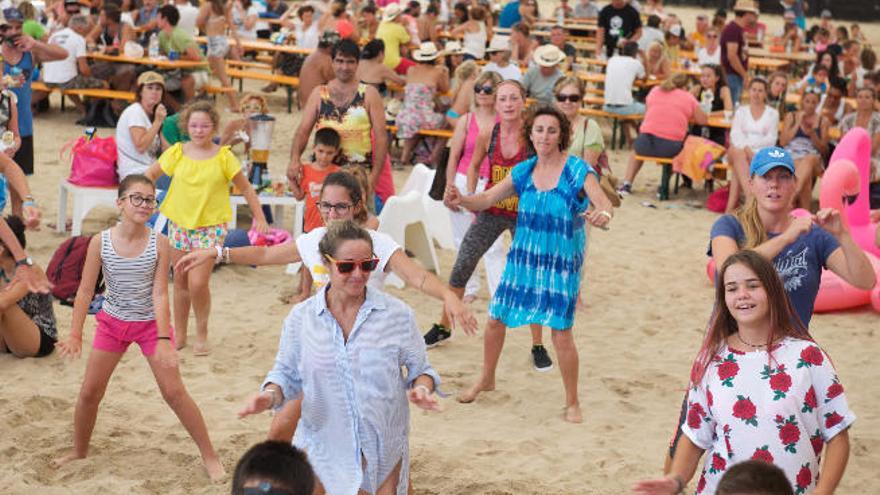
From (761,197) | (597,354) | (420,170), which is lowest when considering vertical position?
(597,354)

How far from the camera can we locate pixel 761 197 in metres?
4.52

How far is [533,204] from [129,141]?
4.33 meters

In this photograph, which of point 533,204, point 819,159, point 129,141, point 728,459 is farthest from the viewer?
point 819,159

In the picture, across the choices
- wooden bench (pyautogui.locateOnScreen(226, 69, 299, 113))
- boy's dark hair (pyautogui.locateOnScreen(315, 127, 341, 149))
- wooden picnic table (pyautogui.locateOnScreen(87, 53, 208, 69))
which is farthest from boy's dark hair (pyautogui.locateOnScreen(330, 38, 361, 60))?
wooden bench (pyautogui.locateOnScreen(226, 69, 299, 113))

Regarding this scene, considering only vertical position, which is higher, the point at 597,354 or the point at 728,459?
the point at 728,459

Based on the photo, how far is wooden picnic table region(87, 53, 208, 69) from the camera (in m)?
15.0

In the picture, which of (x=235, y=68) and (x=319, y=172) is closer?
(x=319, y=172)

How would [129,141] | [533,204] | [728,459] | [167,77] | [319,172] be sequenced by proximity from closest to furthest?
[728,459] → [533,204] → [319,172] → [129,141] → [167,77]

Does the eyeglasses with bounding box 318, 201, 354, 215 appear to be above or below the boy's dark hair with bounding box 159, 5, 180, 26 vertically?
below

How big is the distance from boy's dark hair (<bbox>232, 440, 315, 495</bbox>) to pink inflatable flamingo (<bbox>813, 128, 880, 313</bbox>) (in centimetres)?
542

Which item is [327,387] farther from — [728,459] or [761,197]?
[761,197]

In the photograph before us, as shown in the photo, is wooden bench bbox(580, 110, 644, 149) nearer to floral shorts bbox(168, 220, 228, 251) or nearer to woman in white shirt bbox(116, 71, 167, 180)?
woman in white shirt bbox(116, 71, 167, 180)

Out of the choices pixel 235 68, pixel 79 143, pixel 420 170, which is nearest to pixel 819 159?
pixel 420 170

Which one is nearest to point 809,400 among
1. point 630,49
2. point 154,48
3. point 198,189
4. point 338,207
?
point 338,207
